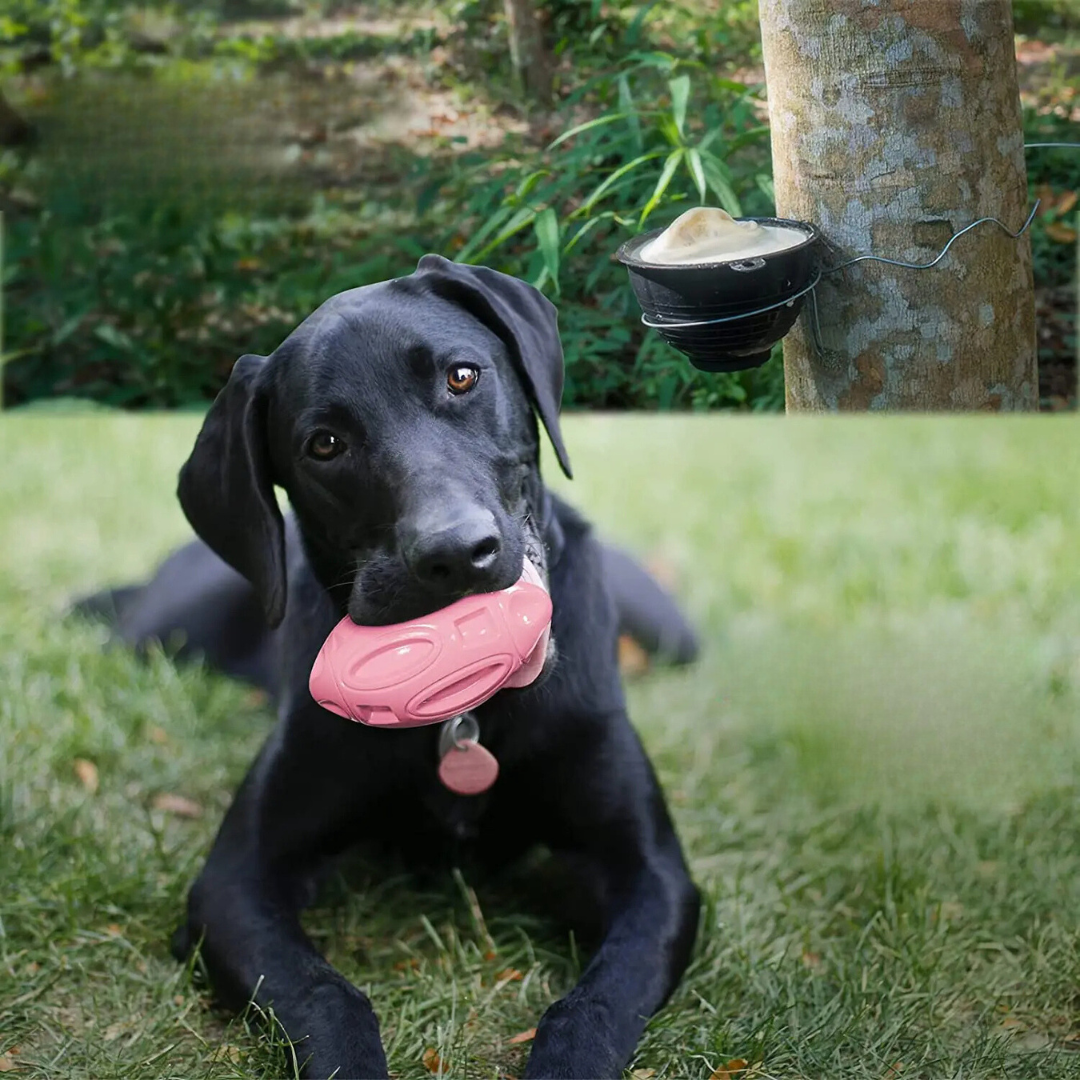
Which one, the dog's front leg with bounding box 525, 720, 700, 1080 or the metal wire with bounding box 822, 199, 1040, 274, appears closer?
the dog's front leg with bounding box 525, 720, 700, 1080

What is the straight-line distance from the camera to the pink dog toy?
77.5 inches

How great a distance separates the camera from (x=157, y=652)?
3766mm

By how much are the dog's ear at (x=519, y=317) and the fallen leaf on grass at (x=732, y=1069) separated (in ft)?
3.13

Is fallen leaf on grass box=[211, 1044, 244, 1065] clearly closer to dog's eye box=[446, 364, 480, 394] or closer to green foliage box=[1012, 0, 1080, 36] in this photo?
dog's eye box=[446, 364, 480, 394]

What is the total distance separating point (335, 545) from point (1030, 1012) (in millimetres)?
1386

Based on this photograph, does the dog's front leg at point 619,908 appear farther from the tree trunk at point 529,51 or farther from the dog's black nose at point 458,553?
the tree trunk at point 529,51

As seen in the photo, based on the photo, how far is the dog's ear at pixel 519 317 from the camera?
2.20 meters

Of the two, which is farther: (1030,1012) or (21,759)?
(21,759)

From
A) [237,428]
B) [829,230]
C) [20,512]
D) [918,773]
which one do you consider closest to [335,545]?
[237,428]

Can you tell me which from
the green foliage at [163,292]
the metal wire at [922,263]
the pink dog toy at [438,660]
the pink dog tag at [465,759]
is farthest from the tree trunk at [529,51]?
the pink dog tag at [465,759]

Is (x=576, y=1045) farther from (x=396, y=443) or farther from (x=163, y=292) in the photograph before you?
(x=163, y=292)

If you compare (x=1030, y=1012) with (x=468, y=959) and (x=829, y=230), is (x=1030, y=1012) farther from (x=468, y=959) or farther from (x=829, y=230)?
(x=829, y=230)

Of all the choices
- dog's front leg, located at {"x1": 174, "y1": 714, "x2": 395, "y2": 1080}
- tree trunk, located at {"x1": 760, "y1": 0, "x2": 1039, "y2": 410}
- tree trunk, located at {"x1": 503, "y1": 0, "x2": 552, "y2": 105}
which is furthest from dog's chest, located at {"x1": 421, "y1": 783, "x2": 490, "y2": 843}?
tree trunk, located at {"x1": 503, "y1": 0, "x2": 552, "y2": 105}

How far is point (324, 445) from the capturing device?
211 centimetres
